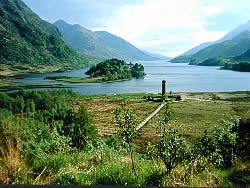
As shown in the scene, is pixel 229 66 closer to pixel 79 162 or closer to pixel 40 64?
pixel 40 64

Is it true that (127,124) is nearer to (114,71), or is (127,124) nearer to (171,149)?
(171,149)

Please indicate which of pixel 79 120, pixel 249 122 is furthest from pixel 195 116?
pixel 249 122

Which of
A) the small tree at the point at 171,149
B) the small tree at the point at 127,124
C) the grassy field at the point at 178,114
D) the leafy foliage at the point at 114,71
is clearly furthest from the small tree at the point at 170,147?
the leafy foliage at the point at 114,71

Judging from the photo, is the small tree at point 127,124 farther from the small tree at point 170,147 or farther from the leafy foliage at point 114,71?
the leafy foliage at point 114,71

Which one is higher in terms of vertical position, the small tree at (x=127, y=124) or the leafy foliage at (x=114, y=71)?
the leafy foliage at (x=114, y=71)

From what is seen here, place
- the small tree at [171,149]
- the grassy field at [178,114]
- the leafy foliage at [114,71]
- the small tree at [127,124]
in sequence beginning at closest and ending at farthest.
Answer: the small tree at [171,149]
the small tree at [127,124]
the grassy field at [178,114]
the leafy foliage at [114,71]

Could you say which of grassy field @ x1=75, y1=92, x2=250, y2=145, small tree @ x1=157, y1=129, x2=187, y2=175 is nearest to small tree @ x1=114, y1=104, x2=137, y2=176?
small tree @ x1=157, y1=129, x2=187, y2=175

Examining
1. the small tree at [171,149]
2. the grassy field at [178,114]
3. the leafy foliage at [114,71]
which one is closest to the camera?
the small tree at [171,149]

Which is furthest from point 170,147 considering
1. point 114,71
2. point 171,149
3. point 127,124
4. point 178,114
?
point 114,71

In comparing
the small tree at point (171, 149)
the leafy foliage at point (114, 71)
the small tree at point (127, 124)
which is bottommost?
the small tree at point (171, 149)

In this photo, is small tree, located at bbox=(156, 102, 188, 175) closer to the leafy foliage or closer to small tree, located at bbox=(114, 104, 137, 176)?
small tree, located at bbox=(114, 104, 137, 176)

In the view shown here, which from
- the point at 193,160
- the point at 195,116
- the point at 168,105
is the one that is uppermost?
the point at 168,105

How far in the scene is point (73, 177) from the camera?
3.04 metres

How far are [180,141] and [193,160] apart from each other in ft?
1.40
